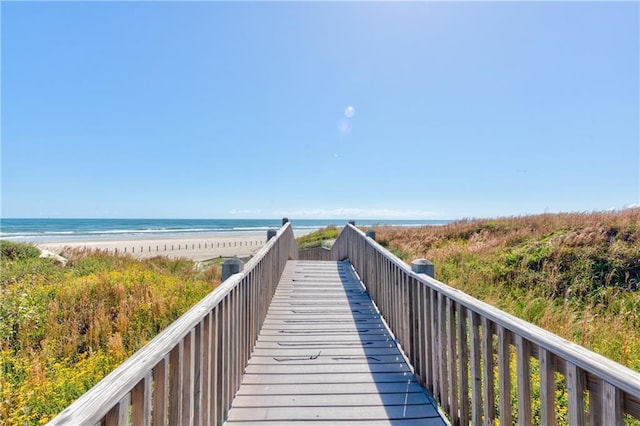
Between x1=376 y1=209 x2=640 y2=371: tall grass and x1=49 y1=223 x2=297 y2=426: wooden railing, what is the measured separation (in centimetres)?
405

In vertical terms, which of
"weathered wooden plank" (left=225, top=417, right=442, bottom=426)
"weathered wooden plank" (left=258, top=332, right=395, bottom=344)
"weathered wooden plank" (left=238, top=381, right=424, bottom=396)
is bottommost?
"weathered wooden plank" (left=225, top=417, right=442, bottom=426)

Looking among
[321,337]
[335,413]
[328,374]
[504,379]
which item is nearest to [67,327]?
[321,337]

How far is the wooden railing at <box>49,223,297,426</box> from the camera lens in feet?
A: 3.59

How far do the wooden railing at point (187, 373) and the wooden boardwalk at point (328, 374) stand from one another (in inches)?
10.0

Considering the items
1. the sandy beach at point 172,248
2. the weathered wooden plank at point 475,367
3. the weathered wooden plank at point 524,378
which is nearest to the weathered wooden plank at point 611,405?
the weathered wooden plank at point 524,378

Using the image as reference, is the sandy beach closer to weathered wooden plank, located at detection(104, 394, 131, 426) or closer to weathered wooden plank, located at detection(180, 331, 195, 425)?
weathered wooden plank, located at detection(180, 331, 195, 425)

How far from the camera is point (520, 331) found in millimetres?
1579

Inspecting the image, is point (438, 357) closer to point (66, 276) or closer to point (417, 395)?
point (417, 395)

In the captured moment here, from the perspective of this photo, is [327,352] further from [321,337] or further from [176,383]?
[176,383]

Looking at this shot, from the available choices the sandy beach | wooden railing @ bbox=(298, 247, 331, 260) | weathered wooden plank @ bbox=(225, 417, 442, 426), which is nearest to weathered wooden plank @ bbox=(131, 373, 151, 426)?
weathered wooden plank @ bbox=(225, 417, 442, 426)

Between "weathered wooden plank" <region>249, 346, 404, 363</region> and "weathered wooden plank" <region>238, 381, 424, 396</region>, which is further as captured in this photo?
"weathered wooden plank" <region>249, 346, 404, 363</region>

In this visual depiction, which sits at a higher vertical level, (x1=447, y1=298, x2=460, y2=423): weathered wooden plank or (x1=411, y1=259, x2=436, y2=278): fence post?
(x1=411, y1=259, x2=436, y2=278): fence post

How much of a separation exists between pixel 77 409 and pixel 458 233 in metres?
12.9

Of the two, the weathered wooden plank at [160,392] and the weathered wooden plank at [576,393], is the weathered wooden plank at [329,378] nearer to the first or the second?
the weathered wooden plank at [160,392]
